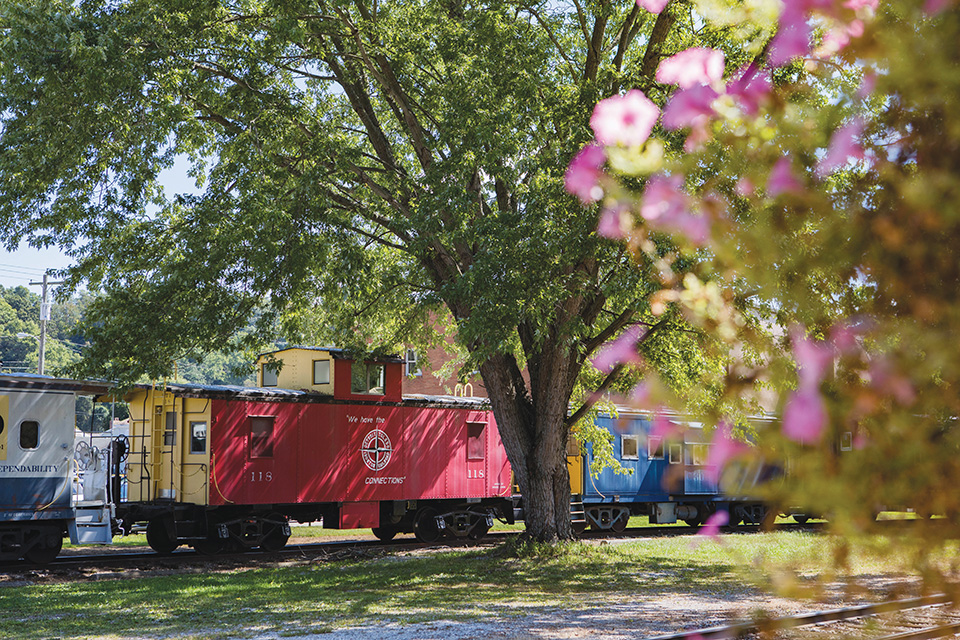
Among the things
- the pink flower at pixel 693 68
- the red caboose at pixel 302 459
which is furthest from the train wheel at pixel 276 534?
the pink flower at pixel 693 68

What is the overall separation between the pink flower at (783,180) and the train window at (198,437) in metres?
17.8

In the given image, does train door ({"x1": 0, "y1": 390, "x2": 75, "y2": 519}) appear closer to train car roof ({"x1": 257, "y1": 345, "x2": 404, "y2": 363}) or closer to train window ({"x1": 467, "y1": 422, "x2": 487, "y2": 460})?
train car roof ({"x1": 257, "y1": 345, "x2": 404, "y2": 363})

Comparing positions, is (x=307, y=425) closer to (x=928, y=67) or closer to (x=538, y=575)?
(x=538, y=575)

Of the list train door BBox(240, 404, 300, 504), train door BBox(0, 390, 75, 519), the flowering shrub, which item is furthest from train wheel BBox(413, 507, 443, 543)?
the flowering shrub

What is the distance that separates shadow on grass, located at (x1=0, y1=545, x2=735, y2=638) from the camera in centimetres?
1069

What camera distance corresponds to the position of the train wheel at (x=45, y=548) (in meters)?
16.2

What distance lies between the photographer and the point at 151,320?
14508 mm

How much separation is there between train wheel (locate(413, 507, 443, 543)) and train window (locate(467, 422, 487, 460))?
1.73 meters

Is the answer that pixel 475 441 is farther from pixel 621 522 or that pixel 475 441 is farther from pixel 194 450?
pixel 194 450

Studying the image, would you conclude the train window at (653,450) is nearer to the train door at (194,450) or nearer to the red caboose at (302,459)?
the red caboose at (302,459)

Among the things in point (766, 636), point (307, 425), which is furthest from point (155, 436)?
point (766, 636)

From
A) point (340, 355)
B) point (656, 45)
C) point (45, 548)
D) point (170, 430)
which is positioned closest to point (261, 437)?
point (170, 430)

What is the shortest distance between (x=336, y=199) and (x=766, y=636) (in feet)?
51.2

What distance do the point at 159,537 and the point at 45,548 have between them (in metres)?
2.95
